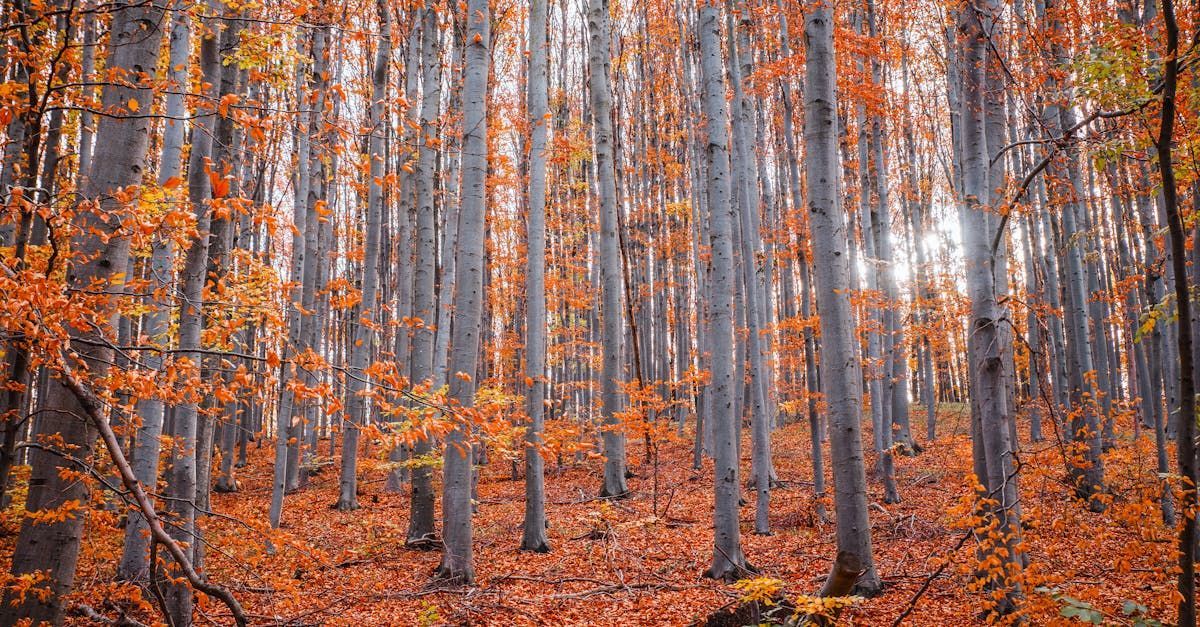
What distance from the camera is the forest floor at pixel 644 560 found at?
174 inches

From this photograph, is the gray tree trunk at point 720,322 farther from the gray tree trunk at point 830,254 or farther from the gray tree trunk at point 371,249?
the gray tree trunk at point 371,249

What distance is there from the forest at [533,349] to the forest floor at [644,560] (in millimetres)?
77

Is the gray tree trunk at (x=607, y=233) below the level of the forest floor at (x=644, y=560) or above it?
above

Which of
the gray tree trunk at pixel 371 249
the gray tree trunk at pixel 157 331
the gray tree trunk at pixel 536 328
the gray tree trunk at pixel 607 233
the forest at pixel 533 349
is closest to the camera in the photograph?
the forest at pixel 533 349

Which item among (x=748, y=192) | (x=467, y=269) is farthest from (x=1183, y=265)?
(x=748, y=192)

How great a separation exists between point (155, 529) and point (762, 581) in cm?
350

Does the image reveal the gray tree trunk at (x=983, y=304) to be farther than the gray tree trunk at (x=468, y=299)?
No

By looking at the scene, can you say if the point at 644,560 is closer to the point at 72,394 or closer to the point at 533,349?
the point at 533,349

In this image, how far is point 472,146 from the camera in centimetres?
735

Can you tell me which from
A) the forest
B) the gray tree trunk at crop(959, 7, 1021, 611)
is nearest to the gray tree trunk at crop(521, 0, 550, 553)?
the forest

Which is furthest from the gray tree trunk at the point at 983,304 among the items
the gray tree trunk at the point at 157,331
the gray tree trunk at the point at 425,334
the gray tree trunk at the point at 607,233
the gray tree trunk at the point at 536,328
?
the gray tree trunk at the point at 607,233

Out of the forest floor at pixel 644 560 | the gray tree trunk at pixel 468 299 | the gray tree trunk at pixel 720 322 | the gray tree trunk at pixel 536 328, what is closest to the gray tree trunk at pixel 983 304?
the forest floor at pixel 644 560

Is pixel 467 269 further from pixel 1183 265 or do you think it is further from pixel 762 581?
pixel 1183 265

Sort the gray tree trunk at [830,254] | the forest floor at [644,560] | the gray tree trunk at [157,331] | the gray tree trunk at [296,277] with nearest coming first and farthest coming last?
the forest floor at [644,560], the gray tree trunk at [157,331], the gray tree trunk at [830,254], the gray tree trunk at [296,277]
